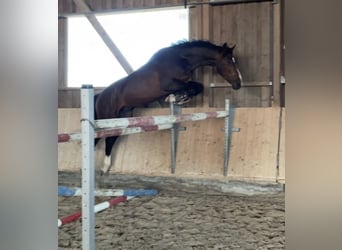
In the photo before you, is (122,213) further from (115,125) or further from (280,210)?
(280,210)

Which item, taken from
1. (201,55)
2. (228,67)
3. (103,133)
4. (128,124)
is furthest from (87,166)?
(228,67)

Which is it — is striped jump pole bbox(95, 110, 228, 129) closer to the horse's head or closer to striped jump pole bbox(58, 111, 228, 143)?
striped jump pole bbox(58, 111, 228, 143)

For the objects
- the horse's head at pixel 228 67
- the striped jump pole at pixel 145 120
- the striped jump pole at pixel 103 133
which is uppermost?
the horse's head at pixel 228 67

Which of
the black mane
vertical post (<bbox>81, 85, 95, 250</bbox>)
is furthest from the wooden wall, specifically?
vertical post (<bbox>81, 85, 95, 250</bbox>)

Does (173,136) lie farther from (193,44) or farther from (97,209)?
(97,209)

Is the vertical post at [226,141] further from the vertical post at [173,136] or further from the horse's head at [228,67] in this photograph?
the horse's head at [228,67]

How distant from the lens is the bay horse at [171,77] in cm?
477

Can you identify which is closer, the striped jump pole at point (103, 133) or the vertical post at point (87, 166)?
the vertical post at point (87, 166)

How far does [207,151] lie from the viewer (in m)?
4.42

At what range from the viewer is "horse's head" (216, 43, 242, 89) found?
4805 millimetres

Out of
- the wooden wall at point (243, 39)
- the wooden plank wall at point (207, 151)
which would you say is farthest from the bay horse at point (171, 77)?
the wooden wall at point (243, 39)

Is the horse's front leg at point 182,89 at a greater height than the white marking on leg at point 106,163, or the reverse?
the horse's front leg at point 182,89

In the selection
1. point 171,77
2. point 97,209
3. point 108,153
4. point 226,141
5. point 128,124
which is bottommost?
point 97,209

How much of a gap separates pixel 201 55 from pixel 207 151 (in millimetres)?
1086
